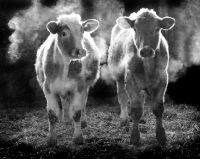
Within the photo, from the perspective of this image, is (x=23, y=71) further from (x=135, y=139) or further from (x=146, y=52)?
(x=146, y=52)

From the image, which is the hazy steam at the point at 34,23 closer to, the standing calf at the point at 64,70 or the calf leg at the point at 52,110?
the standing calf at the point at 64,70

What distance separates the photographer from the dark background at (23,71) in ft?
31.1

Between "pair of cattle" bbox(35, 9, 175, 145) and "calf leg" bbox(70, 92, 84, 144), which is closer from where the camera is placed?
"pair of cattle" bbox(35, 9, 175, 145)

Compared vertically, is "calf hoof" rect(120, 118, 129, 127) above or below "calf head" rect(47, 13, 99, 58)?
below

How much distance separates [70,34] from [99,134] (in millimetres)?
1910

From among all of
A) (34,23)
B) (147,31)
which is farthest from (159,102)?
(34,23)

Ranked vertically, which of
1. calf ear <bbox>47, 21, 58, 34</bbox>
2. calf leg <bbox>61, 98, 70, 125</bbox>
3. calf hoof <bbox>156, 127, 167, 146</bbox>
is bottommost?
calf hoof <bbox>156, 127, 167, 146</bbox>

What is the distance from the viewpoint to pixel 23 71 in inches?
377

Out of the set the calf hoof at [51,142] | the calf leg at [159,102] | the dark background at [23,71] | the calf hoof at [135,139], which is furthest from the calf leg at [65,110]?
the dark background at [23,71]

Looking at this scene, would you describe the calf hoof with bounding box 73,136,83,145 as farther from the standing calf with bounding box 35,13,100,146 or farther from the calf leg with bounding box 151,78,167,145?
the calf leg with bounding box 151,78,167,145

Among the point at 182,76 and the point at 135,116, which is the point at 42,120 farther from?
the point at 182,76

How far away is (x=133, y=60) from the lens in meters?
5.74

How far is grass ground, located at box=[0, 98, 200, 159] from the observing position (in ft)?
16.7

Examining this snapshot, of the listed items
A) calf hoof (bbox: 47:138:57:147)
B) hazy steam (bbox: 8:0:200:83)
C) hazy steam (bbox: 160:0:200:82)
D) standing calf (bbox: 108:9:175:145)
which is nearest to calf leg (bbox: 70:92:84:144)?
calf hoof (bbox: 47:138:57:147)
